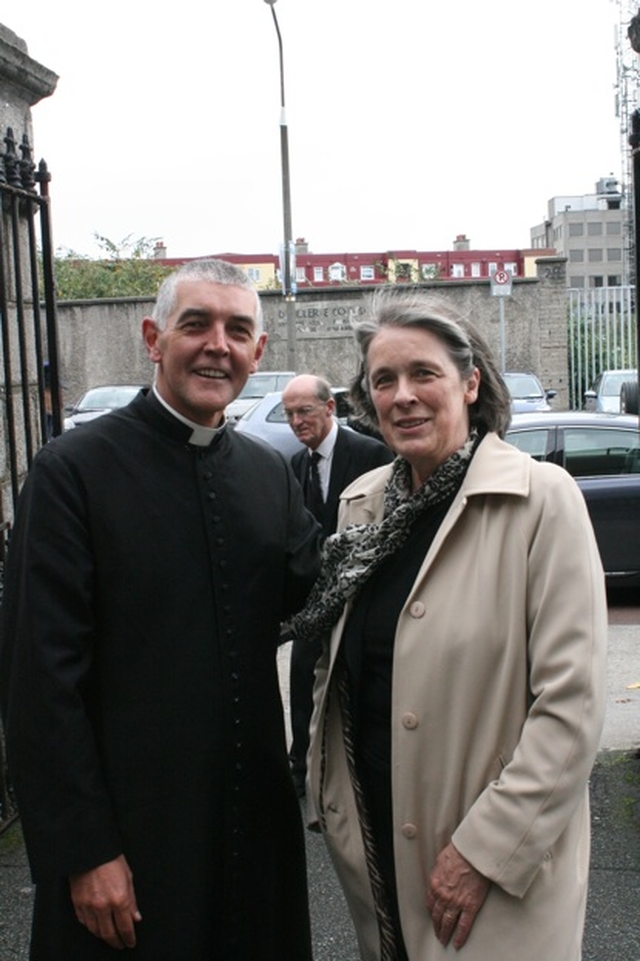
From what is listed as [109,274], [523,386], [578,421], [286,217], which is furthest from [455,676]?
[109,274]

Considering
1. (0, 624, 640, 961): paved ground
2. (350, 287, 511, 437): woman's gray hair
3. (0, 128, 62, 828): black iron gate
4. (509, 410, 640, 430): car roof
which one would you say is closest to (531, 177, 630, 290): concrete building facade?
(509, 410, 640, 430): car roof

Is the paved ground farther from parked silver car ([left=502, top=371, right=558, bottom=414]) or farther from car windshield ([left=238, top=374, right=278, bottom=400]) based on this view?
car windshield ([left=238, top=374, right=278, bottom=400])

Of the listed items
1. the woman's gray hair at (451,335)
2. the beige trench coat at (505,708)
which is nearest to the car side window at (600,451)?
the woman's gray hair at (451,335)

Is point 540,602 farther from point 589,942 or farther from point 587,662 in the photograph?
point 589,942

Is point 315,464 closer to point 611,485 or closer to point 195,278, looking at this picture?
point 195,278

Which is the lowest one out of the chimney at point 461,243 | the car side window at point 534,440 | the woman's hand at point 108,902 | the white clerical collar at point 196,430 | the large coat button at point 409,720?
the woman's hand at point 108,902

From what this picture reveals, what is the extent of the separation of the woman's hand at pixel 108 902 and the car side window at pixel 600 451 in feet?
23.8

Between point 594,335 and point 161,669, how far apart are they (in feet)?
77.8

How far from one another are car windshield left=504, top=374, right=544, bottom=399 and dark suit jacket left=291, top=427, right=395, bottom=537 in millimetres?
13778

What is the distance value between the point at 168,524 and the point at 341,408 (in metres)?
12.7

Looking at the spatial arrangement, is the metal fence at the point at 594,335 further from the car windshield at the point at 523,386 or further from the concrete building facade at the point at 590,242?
the concrete building facade at the point at 590,242

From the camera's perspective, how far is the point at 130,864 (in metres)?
2.32

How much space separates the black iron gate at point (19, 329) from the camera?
434cm

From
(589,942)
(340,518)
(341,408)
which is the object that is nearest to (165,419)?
(340,518)
